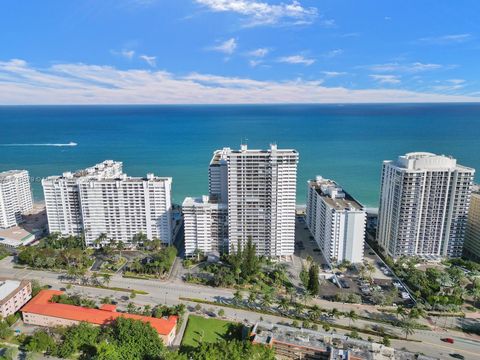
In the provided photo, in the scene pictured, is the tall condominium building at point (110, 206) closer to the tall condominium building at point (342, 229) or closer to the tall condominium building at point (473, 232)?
the tall condominium building at point (342, 229)

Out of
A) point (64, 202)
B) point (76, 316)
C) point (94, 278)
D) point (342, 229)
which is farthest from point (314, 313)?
point (64, 202)

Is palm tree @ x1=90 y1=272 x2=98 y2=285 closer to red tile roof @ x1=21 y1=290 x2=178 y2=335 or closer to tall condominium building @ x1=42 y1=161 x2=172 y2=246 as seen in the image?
red tile roof @ x1=21 y1=290 x2=178 y2=335

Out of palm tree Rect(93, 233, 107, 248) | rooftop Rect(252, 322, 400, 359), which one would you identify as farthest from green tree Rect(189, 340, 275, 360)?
palm tree Rect(93, 233, 107, 248)

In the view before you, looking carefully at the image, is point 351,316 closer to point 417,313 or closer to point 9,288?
point 417,313

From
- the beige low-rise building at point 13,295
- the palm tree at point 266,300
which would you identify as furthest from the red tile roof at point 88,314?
the palm tree at point 266,300

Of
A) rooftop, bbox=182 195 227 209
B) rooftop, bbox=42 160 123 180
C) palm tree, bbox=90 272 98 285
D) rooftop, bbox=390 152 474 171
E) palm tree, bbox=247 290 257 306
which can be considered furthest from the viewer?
rooftop, bbox=42 160 123 180

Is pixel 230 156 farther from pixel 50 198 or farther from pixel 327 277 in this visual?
pixel 50 198

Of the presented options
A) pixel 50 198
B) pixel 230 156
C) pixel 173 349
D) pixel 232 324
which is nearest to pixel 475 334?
pixel 232 324
